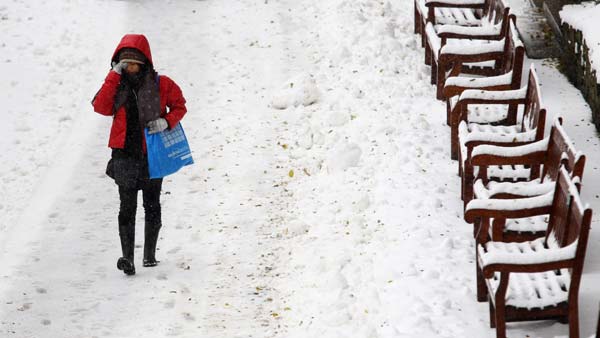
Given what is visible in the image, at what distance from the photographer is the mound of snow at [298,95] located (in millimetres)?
11141

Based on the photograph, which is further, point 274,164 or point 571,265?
point 274,164

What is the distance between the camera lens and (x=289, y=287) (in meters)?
7.66

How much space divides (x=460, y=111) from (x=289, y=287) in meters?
2.23

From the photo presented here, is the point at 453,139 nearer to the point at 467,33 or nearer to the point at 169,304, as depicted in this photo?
the point at 467,33

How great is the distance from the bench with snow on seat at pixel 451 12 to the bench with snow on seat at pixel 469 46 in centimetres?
22

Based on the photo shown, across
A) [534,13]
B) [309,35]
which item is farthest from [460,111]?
[309,35]

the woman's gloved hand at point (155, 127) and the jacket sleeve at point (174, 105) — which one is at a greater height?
the jacket sleeve at point (174, 105)

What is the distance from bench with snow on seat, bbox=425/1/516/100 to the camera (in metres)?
9.83

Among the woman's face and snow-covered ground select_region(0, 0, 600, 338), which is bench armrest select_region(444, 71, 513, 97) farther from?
the woman's face

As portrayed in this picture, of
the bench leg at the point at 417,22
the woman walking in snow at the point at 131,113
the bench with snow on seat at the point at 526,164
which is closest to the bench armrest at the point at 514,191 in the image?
the bench with snow on seat at the point at 526,164

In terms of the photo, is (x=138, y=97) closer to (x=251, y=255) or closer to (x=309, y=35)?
(x=251, y=255)

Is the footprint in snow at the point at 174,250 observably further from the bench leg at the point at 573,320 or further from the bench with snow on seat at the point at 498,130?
the bench leg at the point at 573,320

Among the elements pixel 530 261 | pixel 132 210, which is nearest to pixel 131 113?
pixel 132 210

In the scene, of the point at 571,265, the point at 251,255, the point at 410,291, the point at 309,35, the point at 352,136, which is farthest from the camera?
the point at 309,35
